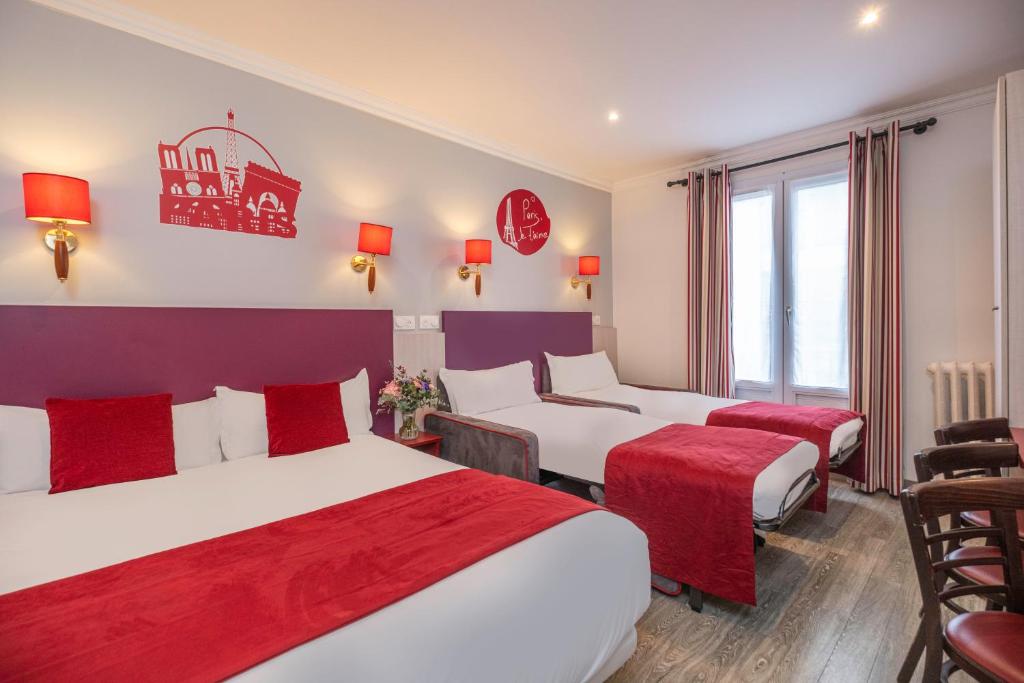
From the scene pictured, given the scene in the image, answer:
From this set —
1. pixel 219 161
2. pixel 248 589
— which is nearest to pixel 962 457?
pixel 248 589

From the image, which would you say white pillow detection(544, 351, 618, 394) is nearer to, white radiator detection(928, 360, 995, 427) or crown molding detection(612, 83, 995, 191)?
crown molding detection(612, 83, 995, 191)

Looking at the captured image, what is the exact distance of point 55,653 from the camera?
3.14 feet

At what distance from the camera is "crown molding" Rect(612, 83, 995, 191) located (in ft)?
11.0

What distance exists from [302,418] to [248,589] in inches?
56.1

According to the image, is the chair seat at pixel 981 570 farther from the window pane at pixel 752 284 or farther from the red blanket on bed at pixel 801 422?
the window pane at pixel 752 284

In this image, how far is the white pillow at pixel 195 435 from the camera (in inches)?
89.7

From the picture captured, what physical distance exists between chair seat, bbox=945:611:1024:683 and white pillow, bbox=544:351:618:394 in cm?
316

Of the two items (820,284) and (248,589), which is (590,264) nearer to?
(820,284)

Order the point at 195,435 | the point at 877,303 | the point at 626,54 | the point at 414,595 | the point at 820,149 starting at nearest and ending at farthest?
the point at 414,595
the point at 195,435
the point at 626,54
the point at 877,303
the point at 820,149

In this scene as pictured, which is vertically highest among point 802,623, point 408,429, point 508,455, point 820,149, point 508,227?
point 820,149

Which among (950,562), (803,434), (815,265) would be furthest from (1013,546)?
(815,265)

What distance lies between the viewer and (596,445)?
2711 mm

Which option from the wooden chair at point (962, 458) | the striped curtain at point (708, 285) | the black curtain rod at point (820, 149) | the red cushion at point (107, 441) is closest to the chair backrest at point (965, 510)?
the wooden chair at point (962, 458)

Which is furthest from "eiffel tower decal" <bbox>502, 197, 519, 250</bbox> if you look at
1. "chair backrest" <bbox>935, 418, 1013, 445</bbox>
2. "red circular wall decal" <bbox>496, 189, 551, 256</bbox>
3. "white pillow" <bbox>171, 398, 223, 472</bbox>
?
"chair backrest" <bbox>935, 418, 1013, 445</bbox>
